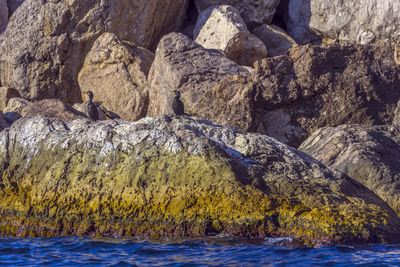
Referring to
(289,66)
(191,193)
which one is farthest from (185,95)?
(191,193)

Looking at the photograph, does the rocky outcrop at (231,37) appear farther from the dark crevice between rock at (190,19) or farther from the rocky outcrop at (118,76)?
the dark crevice between rock at (190,19)

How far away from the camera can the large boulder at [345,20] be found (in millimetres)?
14781

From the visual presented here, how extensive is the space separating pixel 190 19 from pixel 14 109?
286 inches

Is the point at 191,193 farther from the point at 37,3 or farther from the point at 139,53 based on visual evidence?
the point at 37,3

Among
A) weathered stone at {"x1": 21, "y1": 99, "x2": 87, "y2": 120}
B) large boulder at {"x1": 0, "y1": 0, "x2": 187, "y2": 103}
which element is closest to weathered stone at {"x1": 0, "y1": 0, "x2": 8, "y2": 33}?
large boulder at {"x1": 0, "y1": 0, "x2": 187, "y2": 103}

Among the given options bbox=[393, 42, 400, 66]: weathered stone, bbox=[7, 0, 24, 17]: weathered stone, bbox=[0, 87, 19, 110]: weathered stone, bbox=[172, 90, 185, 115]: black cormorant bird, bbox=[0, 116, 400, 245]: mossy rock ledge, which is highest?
bbox=[7, 0, 24, 17]: weathered stone

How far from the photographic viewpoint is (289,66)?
10.9 meters

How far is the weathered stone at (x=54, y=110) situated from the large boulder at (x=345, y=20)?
7.58 m

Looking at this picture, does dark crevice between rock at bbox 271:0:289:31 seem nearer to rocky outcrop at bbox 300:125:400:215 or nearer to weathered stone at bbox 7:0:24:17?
weathered stone at bbox 7:0:24:17

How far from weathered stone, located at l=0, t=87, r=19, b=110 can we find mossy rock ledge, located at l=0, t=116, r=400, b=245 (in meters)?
7.19

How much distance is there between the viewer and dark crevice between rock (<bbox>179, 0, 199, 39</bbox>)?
56.4ft

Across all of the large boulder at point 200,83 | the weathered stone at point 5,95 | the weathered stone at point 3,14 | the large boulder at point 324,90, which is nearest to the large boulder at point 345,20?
the large boulder at point 324,90

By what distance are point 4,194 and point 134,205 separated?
1723 mm

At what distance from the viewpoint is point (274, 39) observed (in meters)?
15.6
